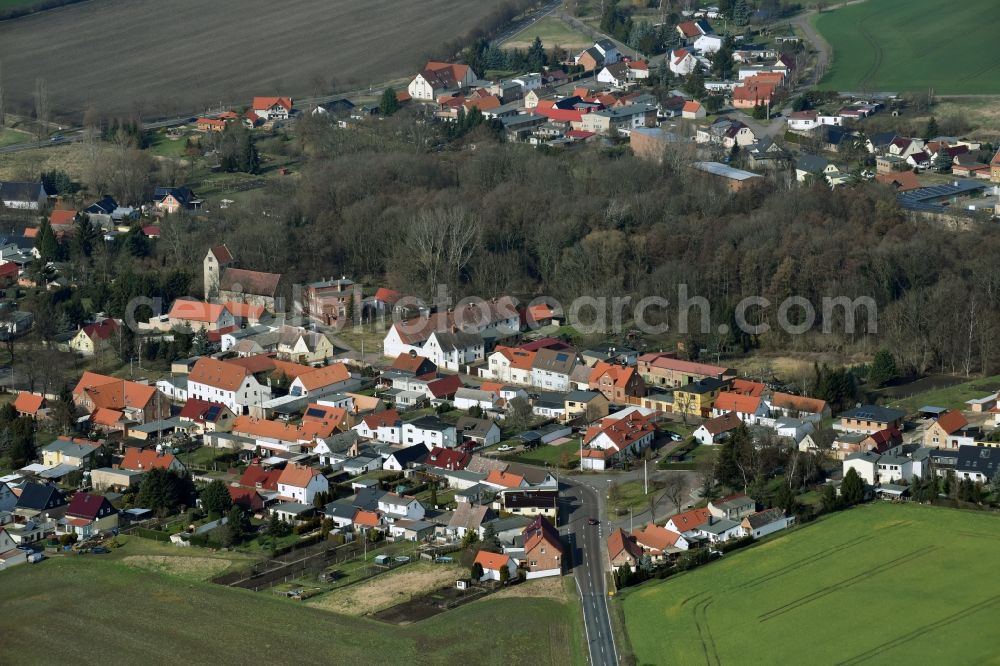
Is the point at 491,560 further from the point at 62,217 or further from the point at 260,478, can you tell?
the point at 62,217

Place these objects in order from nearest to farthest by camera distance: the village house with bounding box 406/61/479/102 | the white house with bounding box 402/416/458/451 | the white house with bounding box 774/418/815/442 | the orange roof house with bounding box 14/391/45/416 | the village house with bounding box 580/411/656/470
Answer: the village house with bounding box 580/411/656/470 → the white house with bounding box 774/418/815/442 → the white house with bounding box 402/416/458/451 → the orange roof house with bounding box 14/391/45/416 → the village house with bounding box 406/61/479/102

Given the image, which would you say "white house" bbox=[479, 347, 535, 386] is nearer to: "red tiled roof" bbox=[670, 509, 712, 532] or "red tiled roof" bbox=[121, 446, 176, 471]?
"red tiled roof" bbox=[121, 446, 176, 471]

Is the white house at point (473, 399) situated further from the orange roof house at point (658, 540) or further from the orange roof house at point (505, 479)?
the orange roof house at point (658, 540)

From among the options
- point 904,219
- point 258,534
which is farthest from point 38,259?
point 904,219

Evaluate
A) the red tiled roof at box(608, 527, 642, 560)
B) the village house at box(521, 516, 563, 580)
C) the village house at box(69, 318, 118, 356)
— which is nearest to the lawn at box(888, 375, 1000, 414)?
the red tiled roof at box(608, 527, 642, 560)

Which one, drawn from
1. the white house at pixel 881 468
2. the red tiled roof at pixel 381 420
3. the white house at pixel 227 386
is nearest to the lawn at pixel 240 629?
the white house at pixel 881 468
